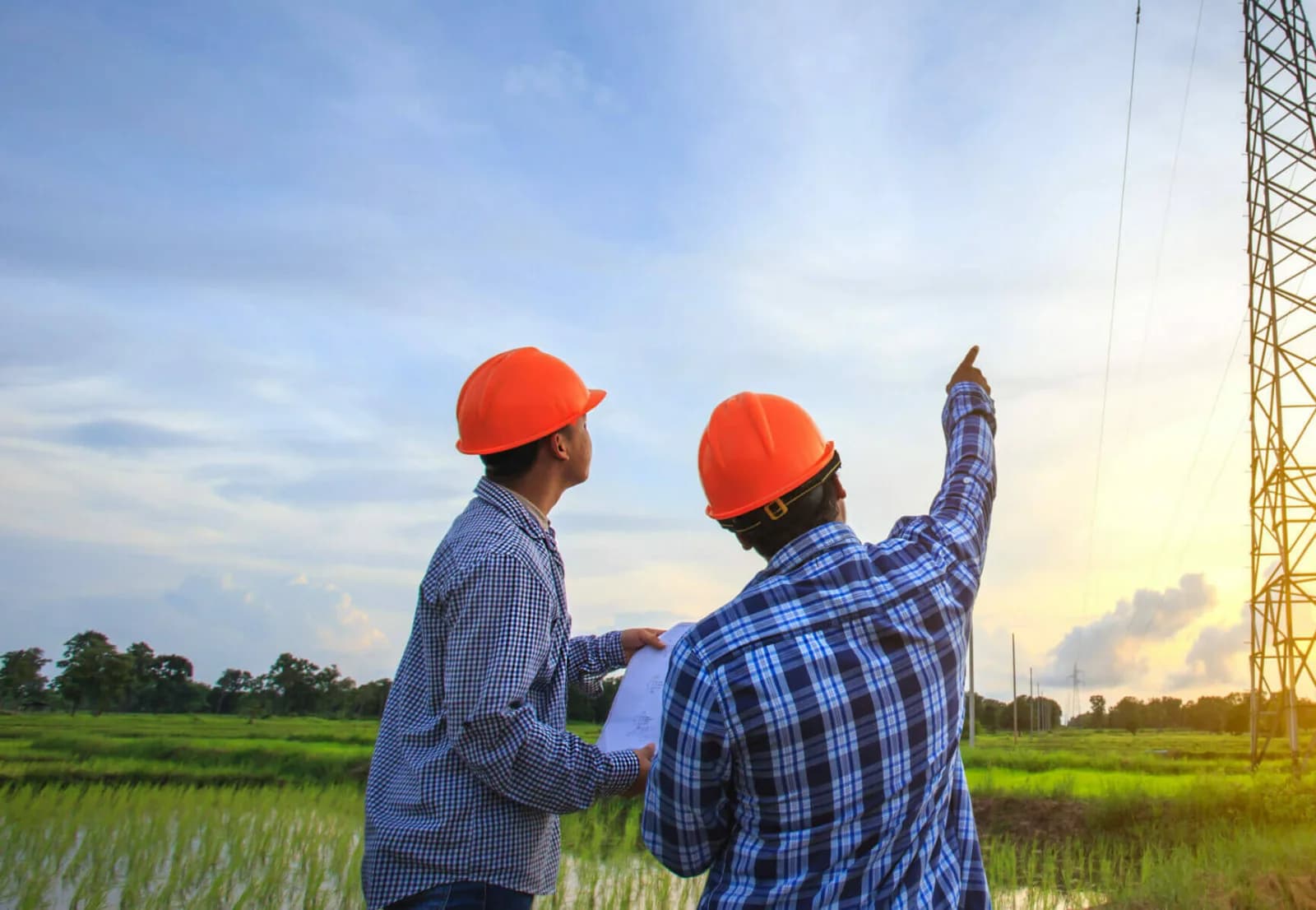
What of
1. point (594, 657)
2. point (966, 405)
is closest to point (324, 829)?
point (594, 657)

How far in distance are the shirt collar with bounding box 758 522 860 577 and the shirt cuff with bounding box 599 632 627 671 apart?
0.96 metres

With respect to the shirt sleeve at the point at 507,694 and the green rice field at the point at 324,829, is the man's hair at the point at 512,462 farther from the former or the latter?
the green rice field at the point at 324,829

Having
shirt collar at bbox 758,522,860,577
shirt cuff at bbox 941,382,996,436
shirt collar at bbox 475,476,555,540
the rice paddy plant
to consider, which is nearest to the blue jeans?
shirt collar at bbox 475,476,555,540

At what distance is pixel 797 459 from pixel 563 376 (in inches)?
26.8

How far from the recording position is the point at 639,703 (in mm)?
2340

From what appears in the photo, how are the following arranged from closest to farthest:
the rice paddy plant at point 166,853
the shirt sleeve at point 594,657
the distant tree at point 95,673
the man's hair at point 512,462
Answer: the man's hair at point 512,462, the shirt sleeve at point 594,657, the rice paddy plant at point 166,853, the distant tree at point 95,673

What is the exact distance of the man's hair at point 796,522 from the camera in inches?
70.4

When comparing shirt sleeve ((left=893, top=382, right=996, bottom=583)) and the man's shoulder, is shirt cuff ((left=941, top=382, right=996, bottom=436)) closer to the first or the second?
shirt sleeve ((left=893, top=382, right=996, bottom=583))

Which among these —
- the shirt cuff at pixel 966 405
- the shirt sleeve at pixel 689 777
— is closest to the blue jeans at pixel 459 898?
the shirt sleeve at pixel 689 777

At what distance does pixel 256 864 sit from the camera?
259 inches

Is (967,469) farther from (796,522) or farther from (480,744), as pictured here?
(480,744)

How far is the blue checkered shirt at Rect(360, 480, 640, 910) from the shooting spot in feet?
6.00

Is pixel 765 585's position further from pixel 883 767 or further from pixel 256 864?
pixel 256 864

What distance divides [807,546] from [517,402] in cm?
82
